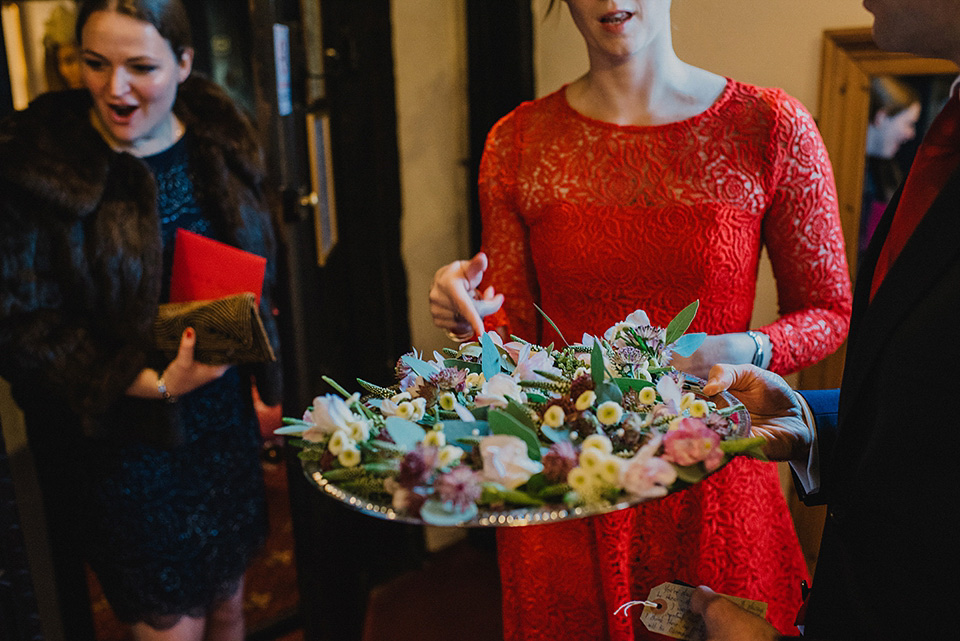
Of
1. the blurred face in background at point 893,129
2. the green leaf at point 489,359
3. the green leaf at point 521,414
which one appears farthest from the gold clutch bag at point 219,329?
the blurred face in background at point 893,129

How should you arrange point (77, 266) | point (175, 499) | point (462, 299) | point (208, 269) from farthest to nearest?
point (175, 499) < point (208, 269) < point (77, 266) < point (462, 299)

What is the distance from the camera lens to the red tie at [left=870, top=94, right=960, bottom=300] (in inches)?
36.4

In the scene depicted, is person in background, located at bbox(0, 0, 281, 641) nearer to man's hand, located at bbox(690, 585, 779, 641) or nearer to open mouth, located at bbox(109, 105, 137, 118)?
open mouth, located at bbox(109, 105, 137, 118)

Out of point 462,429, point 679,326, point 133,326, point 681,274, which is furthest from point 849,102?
point 133,326

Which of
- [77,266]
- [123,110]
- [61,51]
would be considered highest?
[61,51]

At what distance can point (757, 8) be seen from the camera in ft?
5.74

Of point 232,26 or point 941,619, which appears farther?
point 232,26

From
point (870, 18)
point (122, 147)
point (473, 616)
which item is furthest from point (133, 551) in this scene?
point (870, 18)

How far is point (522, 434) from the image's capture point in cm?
83

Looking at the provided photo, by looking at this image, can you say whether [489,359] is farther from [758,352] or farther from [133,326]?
[133,326]

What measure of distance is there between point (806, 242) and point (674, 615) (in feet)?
2.08

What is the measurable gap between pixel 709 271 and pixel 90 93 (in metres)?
1.33

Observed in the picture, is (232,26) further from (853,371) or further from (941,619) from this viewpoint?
(941,619)

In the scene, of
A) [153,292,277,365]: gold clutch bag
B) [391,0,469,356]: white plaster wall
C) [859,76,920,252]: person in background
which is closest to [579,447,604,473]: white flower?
[153,292,277,365]: gold clutch bag
